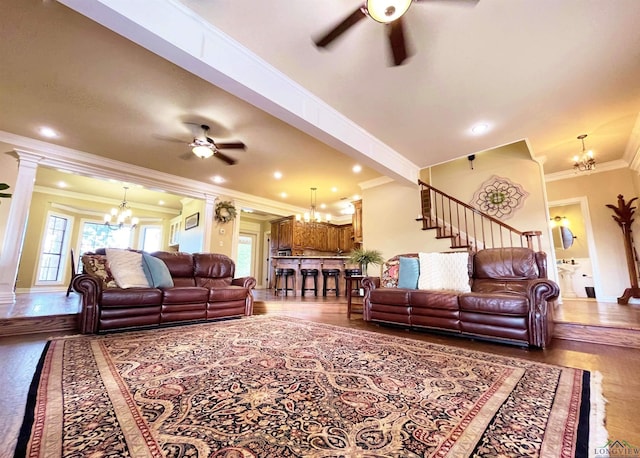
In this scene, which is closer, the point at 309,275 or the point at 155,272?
the point at 155,272

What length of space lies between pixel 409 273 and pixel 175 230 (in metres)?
7.60

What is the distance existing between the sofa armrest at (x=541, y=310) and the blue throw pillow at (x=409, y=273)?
4.16 ft

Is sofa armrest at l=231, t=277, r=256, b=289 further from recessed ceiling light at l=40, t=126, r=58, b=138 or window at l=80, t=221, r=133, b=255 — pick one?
window at l=80, t=221, r=133, b=255

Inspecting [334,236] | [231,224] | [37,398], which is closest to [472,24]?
[37,398]

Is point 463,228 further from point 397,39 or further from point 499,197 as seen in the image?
point 397,39

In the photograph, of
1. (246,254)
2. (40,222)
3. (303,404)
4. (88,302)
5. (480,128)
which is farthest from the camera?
(246,254)

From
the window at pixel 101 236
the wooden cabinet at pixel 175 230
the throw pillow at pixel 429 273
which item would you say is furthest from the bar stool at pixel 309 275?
the window at pixel 101 236

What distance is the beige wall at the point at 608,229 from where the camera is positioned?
531cm

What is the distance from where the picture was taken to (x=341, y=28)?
2090 millimetres

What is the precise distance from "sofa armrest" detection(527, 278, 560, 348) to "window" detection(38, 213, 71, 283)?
990cm

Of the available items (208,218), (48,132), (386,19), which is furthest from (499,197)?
(48,132)

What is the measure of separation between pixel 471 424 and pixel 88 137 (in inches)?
231

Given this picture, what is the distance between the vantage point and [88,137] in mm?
4297

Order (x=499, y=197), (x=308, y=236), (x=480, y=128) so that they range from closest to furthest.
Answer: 1. (x=480, y=128)
2. (x=499, y=197)
3. (x=308, y=236)
